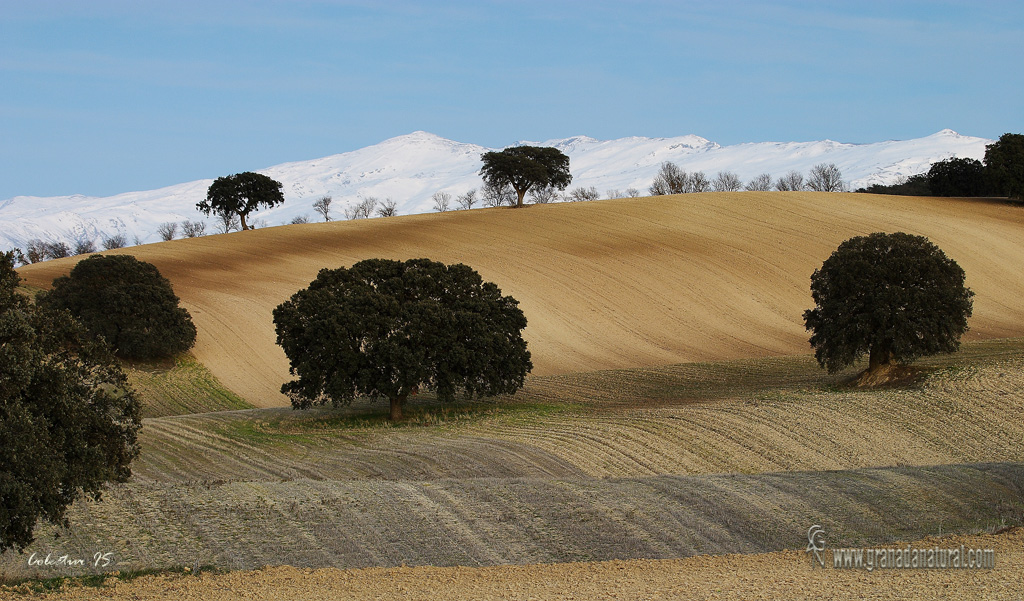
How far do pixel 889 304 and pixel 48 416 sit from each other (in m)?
25.4

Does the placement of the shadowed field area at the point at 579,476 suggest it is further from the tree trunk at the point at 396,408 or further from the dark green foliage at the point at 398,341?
the dark green foliage at the point at 398,341

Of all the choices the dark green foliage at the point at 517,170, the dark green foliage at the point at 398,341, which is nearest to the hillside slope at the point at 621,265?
the dark green foliage at the point at 517,170

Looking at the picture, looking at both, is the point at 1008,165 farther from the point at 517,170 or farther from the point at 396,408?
the point at 396,408

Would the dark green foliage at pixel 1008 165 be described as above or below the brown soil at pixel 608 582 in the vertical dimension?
above

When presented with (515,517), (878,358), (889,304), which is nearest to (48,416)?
(515,517)

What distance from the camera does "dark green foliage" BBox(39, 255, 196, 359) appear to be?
41844 mm

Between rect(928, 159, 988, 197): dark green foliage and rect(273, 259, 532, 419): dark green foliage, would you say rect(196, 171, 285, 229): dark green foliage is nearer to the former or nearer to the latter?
rect(273, 259, 532, 419): dark green foliage

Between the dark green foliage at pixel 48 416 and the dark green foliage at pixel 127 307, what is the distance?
27.8 m

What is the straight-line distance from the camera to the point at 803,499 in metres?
17.1

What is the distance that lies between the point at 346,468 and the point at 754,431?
1080 centimetres

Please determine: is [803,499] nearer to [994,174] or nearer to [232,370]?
[232,370]

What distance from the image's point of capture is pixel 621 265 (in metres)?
61.8

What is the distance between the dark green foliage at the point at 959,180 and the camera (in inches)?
3915

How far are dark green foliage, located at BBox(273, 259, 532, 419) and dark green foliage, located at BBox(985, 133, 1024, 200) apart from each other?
71.6 meters
